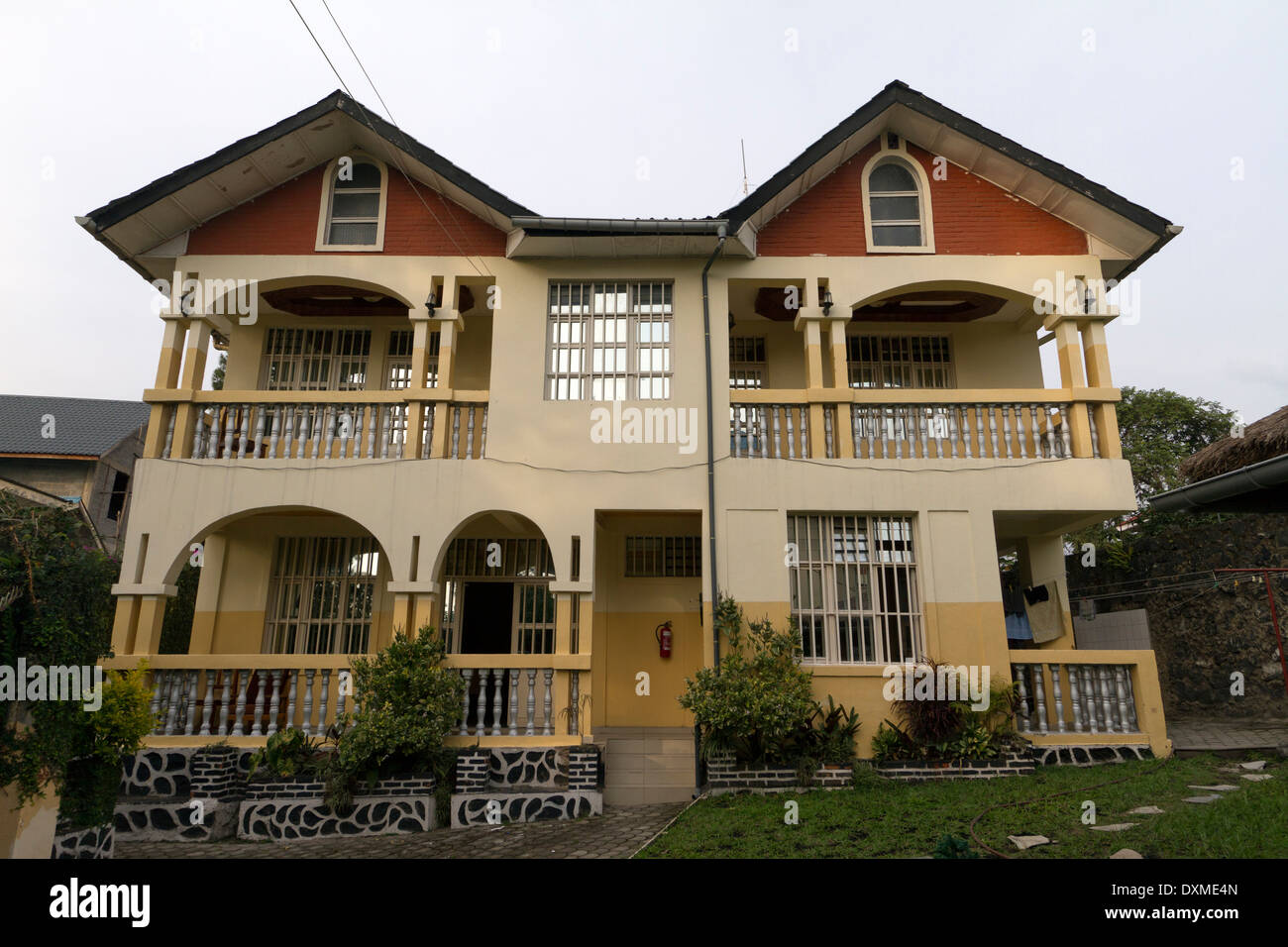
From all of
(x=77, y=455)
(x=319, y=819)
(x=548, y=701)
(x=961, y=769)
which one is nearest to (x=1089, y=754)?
(x=961, y=769)

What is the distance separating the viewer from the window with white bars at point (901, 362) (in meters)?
12.4

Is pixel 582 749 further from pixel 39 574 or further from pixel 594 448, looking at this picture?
pixel 39 574

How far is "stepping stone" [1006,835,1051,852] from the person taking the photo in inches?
237

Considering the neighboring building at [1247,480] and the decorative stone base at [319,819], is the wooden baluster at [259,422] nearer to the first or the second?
the decorative stone base at [319,819]

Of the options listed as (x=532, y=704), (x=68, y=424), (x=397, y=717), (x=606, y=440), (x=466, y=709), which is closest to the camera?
(x=397, y=717)

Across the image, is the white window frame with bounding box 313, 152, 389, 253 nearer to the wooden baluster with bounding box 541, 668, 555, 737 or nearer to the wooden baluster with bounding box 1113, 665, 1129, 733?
the wooden baluster with bounding box 541, 668, 555, 737

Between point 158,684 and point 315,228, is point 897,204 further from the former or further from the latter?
point 158,684

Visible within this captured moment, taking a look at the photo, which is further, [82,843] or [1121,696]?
[1121,696]

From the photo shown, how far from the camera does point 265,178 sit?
11.1 meters

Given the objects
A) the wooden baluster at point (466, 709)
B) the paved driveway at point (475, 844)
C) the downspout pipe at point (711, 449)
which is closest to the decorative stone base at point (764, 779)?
the paved driveway at point (475, 844)

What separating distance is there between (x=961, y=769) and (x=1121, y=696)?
2398 mm

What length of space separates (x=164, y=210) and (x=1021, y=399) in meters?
12.2

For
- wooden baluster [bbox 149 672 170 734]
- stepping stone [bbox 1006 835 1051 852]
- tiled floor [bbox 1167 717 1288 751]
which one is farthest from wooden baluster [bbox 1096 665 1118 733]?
wooden baluster [bbox 149 672 170 734]
